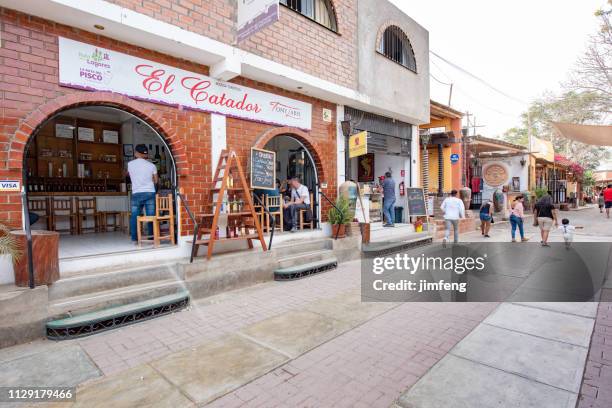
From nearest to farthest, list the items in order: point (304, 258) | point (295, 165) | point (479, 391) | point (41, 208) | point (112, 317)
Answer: point (479, 391) < point (112, 317) < point (304, 258) < point (41, 208) < point (295, 165)

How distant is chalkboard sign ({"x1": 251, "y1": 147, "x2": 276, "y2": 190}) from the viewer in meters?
6.67

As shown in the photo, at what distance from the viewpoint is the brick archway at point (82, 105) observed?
4.31 m

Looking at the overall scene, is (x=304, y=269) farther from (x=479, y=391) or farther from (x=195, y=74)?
(x=195, y=74)

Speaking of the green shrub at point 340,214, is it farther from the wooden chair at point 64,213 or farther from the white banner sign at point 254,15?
the wooden chair at point 64,213

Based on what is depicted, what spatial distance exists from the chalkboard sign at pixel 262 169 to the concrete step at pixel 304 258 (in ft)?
4.91

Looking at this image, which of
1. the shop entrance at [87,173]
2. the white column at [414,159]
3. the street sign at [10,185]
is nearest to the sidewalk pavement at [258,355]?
the street sign at [10,185]

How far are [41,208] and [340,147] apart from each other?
7.02 m

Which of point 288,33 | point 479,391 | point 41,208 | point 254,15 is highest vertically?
point 288,33

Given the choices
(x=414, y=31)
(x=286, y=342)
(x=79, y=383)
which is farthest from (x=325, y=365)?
(x=414, y=31)

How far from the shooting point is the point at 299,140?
8.16 m

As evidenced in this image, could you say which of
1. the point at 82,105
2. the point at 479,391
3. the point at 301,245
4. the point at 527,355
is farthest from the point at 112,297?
the point at 527,355

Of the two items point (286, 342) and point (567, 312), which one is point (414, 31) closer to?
point (567, 312)

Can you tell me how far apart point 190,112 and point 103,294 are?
3244mm

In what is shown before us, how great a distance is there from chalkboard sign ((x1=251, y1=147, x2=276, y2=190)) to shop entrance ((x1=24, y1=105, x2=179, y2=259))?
2.02 m
